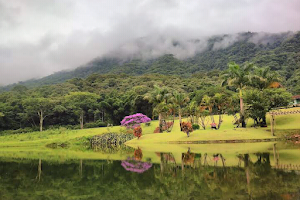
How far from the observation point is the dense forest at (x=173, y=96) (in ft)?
115

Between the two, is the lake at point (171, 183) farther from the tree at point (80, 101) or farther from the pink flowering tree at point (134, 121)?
the tree at point (80, 101)

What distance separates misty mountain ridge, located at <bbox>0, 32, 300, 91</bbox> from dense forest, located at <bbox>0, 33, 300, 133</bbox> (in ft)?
2.26

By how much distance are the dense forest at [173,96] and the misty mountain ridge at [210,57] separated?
69 cm

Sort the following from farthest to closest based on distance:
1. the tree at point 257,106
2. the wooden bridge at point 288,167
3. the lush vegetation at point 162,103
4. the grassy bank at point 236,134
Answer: the lush vegetation at point 162,103, the tree at point 257,106, the grassy bank at point 236,134, the wooden bridge at point 288,167

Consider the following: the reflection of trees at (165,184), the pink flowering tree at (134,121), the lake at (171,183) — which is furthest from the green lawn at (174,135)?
the reflection of trees at (165,184)

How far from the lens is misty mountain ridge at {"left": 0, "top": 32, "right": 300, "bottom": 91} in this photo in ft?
360

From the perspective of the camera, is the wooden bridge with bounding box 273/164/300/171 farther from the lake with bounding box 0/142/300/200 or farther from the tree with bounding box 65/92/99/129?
the tree with bounding box 65/92/99/129

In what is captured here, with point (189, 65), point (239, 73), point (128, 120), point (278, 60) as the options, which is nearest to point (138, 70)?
point (189, 65)

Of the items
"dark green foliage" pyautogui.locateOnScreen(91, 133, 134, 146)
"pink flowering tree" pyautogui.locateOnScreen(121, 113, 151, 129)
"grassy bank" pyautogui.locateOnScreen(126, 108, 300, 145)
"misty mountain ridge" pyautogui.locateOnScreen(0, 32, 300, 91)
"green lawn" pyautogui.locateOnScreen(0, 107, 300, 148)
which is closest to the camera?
"grassy bank" pyautogui.locateOnScreen(126, 108, 300, 145)

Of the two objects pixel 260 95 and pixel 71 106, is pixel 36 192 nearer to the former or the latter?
pixel 260 95

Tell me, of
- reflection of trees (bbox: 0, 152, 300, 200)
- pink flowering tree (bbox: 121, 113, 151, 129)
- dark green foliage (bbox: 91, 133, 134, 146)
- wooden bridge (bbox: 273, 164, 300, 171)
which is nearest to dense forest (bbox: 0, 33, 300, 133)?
pink flowering tree (bbox: 121, 113, 151, 129)

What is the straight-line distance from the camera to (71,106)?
6231 cm

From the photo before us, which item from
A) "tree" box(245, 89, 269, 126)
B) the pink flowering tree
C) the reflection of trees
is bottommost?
the reflection of trees

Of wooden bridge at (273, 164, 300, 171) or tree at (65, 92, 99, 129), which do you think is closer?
wooden bridge at (273, 164, 300, 171)
